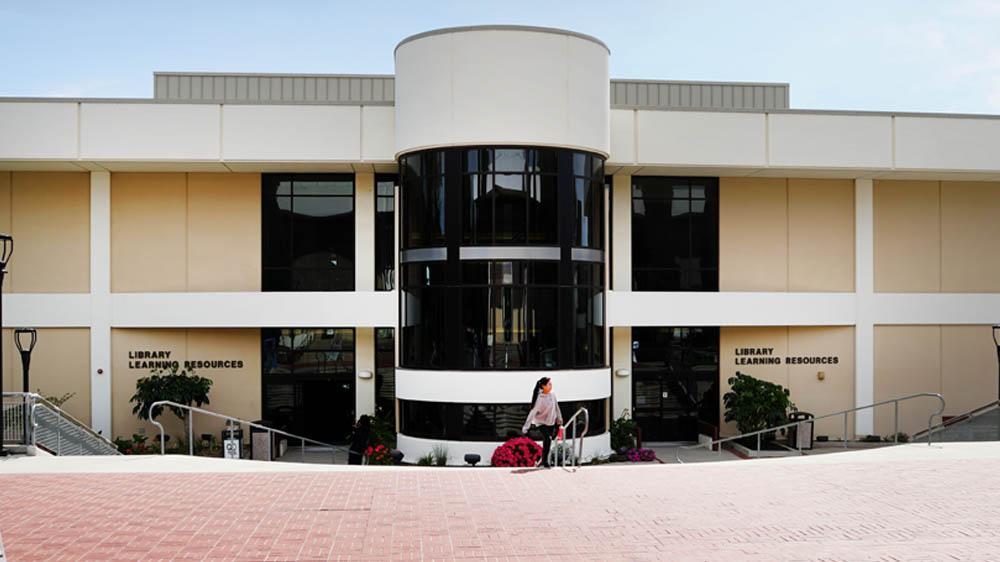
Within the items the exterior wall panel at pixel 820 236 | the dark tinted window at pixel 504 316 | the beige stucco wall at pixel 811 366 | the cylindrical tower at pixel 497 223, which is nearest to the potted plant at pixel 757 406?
the beige stucco wall at pixel 811 366

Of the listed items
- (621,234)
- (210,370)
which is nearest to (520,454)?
(621,234)

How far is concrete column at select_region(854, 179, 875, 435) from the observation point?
90.0 ft

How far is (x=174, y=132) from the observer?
24.4 m

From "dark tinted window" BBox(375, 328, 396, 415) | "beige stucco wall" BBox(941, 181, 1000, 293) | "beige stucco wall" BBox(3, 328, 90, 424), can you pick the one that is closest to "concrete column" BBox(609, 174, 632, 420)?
"dark tinted window" BBox(375, 328, 396, 415)

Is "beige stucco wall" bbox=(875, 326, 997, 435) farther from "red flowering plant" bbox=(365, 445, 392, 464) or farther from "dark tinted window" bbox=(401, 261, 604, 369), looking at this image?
"red flowering plant" bbox=(365, 445, 392, 464)

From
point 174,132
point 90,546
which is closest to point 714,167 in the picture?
point 174,132

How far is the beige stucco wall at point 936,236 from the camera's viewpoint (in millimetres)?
27734

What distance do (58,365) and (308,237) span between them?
7663mm

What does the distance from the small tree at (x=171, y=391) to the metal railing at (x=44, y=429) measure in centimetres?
247

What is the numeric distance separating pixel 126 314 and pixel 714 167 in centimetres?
1666

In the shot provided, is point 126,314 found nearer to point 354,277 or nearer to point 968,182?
point 354,277

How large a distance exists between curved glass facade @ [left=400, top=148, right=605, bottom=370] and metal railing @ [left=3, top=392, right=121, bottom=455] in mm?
7765

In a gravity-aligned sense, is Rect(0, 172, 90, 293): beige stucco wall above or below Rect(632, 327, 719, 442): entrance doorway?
above

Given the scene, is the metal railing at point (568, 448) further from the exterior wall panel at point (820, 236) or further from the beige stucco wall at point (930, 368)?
the beige stucco wall at point (930, 368)
